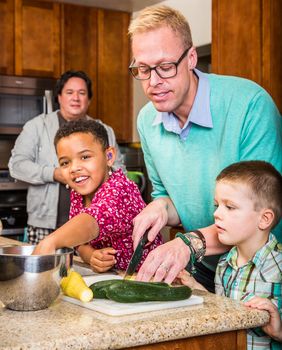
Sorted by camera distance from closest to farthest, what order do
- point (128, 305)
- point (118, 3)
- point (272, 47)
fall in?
point (128, 305) < point (272, 47) < point (118, 3)

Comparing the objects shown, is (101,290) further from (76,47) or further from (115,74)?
(115,74)

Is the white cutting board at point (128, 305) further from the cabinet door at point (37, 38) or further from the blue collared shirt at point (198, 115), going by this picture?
the cabinet door at point (37, 38)

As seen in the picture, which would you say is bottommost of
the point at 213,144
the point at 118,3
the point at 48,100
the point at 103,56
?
the point at 213,144

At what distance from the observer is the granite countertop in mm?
1069

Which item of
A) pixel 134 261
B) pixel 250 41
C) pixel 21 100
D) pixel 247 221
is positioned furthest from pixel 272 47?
pixel 21 100

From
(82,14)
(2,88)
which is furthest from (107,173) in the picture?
(82,14)

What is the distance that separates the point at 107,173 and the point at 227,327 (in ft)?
2.86

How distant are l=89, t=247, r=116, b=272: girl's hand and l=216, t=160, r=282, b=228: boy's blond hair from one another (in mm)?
364

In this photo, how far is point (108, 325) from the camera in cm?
114

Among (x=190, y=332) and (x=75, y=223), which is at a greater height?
(x=75, y=223)

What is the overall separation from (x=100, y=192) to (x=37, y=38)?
3474mm

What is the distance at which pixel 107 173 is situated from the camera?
2.00 m

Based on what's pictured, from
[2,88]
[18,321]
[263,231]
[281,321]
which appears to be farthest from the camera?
[2,88]

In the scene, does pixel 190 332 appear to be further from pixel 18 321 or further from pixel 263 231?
pixel 263 231
